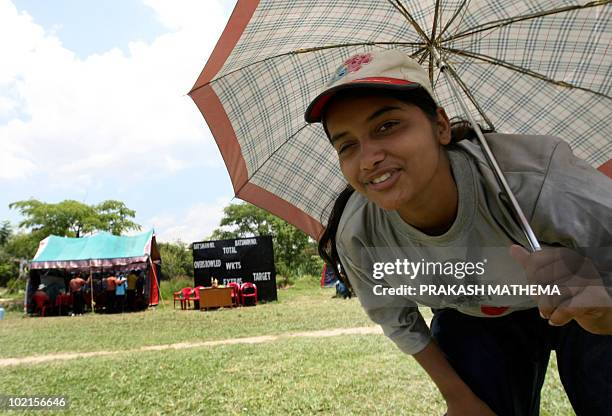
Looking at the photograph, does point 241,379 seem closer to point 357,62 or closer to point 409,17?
point 409,17

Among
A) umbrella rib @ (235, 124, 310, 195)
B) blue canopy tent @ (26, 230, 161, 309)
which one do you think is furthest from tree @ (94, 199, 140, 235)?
umbrella rib @ (235, 124, 310, 195)

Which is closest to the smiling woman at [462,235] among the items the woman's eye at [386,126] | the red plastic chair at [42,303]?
the woman's eye at [386,126]

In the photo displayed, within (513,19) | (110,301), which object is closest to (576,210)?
(513,19)

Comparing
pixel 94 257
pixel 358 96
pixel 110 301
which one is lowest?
pixel 110 301

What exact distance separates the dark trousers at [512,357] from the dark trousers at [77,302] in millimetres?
16905

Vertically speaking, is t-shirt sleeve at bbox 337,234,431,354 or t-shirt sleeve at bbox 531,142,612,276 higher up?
t-shirt sleeve at bbox 531,142,612,276

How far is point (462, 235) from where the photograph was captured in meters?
1.54

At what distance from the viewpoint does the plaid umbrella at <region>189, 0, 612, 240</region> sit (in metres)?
1.90

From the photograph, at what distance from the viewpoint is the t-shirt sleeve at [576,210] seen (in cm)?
123

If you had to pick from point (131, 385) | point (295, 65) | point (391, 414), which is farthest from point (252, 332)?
point (295, 65)

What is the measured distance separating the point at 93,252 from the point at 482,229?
1703 cm

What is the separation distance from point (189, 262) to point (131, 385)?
30.7m

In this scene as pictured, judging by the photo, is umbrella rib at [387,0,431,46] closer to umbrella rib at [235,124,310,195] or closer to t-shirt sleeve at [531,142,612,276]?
umbrella rib at [235,124,310,195]

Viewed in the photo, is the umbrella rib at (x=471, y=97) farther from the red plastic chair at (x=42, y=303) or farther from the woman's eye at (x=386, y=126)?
the red plastic chair at (x=42, y=303)
